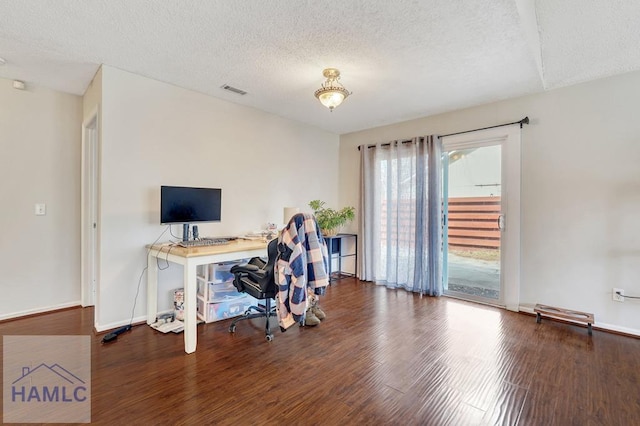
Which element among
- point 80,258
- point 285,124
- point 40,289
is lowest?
point 40,289

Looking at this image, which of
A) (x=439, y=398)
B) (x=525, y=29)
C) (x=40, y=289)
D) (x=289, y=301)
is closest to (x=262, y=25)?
(x=525, y=29)

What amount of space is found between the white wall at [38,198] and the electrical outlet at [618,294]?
573 centimetres

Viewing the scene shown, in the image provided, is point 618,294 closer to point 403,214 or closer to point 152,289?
point 403,214

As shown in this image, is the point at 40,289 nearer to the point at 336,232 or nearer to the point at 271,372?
the point at 271,372

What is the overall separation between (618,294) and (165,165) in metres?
4.72

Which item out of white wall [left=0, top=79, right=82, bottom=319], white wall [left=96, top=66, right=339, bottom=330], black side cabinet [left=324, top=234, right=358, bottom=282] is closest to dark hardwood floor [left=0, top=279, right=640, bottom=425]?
white wall [left=0, top=79, right=82, bottom=319]

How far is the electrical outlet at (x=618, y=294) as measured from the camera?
9.21 ft

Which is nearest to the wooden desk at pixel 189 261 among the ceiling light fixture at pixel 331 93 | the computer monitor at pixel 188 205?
the computer monitor at pixel 188 205

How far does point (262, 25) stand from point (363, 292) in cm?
337

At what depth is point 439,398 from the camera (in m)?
1.83

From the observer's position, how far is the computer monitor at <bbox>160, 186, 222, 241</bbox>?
282 centimetres

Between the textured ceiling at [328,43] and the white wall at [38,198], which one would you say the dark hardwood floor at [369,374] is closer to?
the white wall at [38,198]

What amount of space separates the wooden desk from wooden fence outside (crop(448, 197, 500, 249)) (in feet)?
8.68

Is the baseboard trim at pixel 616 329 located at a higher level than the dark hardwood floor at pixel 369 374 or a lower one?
higher
